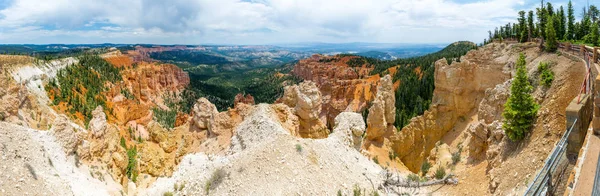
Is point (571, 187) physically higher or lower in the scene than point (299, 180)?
higher

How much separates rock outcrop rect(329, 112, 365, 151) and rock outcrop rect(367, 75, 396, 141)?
5.83 meters

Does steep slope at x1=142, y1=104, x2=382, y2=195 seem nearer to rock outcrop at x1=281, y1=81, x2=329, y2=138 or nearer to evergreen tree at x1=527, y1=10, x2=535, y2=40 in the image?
rock outcrop at x1=281, y1=81, x2=329, y2=138

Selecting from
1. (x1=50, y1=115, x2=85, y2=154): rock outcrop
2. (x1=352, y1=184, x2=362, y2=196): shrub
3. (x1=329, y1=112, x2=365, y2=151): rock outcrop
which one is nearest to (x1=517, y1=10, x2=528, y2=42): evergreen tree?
(x1=329, y1=112, x2=365, y2=151): rock outcrop

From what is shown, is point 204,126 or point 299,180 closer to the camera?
point 299,180

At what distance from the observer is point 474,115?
35781 millimetres

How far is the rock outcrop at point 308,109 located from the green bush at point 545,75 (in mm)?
14854

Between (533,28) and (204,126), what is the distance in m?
57.4

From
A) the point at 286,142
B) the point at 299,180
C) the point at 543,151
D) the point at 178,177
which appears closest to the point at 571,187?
the point at 543,151

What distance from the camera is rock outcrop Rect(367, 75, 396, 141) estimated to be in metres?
30.5

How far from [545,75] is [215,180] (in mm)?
21890

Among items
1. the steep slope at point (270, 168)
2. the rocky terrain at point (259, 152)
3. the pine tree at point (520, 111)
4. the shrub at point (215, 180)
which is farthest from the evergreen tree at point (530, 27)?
the shrub at point (215, 180)

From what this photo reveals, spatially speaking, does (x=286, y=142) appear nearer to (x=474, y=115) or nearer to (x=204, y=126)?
(x=204, y=126)

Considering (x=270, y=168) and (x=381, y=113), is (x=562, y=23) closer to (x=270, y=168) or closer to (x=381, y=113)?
(x=381, y=113)

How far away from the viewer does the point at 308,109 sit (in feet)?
84.4
